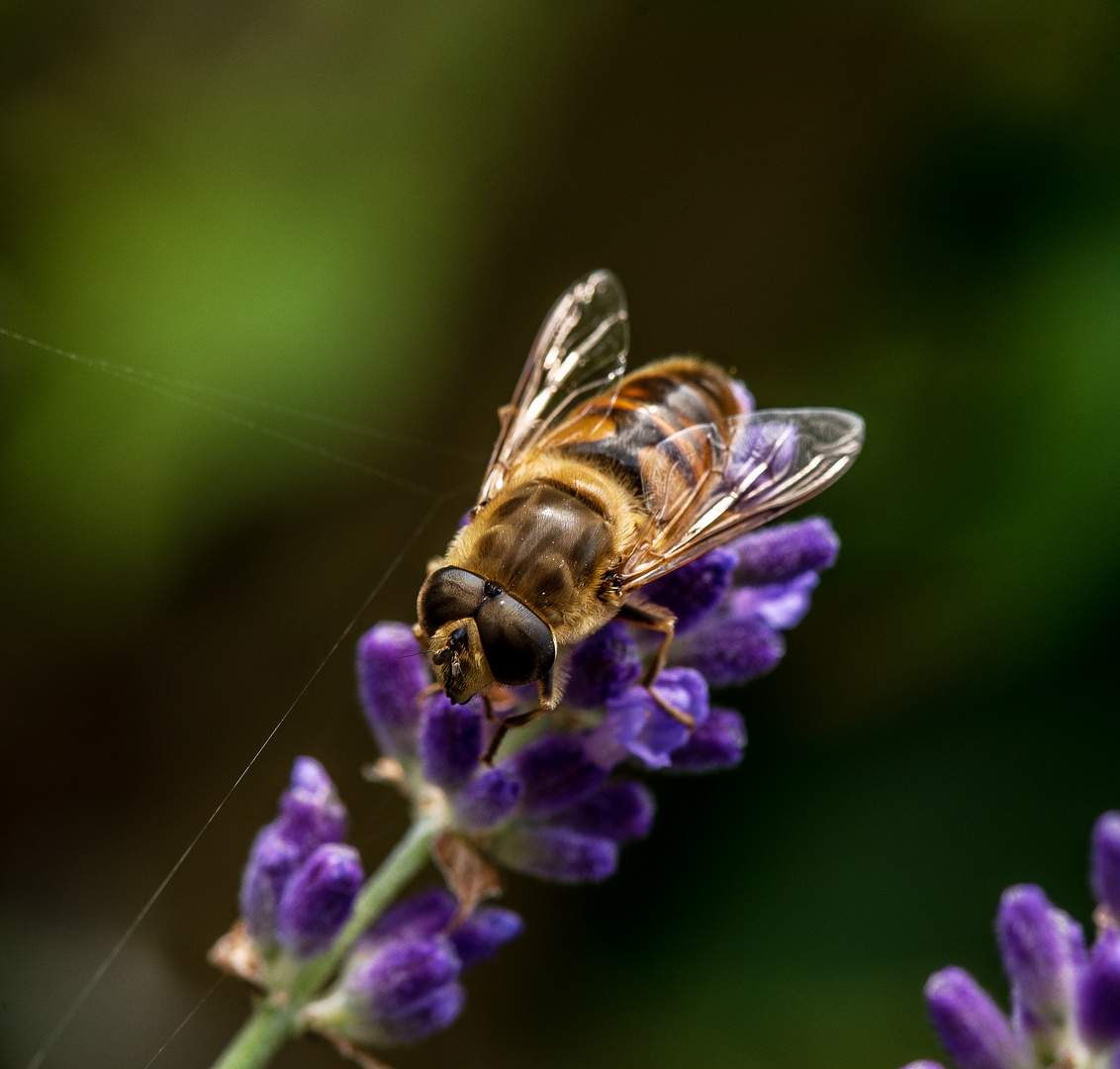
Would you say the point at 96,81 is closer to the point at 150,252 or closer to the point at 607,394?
the point at 150,252

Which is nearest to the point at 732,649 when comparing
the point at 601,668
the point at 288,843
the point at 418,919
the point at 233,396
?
the point at 601,668

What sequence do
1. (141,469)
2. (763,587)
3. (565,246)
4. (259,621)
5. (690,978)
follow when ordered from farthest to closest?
1. (565,246)
2. (259,621)
3. (690,978)
4. (141,469)
5. (763,587)

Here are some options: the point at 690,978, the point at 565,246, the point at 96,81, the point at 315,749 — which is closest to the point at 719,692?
the point at 690,978

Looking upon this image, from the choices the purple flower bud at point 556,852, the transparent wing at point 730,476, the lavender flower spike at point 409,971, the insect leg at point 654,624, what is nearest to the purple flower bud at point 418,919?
the lavender flower spike at point 409,971

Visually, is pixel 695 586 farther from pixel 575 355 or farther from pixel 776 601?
pixel 575 355

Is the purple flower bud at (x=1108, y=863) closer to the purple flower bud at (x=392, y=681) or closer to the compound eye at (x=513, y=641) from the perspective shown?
the compound eye at (x=513, y=641)

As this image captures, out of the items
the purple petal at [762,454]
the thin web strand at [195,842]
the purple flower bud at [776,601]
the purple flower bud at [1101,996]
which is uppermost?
the purple petal at [762,454]
